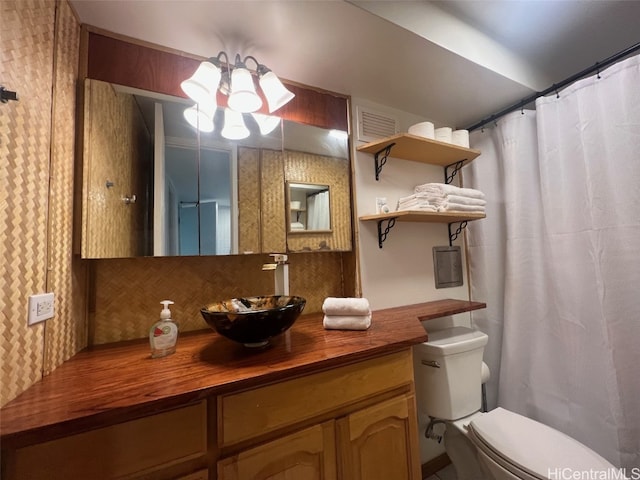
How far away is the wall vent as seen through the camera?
1582mm

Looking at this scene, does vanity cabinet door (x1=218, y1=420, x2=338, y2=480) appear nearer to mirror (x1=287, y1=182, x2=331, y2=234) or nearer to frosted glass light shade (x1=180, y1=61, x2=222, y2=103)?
mirror (x1=287, y1=182, x2=331, y2=234)

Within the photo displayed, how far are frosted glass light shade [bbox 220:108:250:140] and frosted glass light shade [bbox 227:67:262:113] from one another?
10 cm

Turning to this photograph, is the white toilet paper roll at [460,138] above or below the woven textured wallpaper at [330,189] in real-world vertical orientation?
above

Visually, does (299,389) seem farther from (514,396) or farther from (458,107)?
(458,107)

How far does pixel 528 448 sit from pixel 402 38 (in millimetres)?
1806

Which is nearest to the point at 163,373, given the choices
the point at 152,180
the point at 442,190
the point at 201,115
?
the point at 152,180

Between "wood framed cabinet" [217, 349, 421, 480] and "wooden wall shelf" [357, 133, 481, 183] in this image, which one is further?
"wooden wall shelf" [357, 133, 481, 183]

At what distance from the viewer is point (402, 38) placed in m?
1.14

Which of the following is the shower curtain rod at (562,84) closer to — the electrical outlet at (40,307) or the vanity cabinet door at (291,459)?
the vanity cabinet door at (291,459)

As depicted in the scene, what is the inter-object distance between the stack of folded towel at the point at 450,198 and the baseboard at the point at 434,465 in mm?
1519

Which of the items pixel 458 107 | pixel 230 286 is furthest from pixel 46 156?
pixel 458 107

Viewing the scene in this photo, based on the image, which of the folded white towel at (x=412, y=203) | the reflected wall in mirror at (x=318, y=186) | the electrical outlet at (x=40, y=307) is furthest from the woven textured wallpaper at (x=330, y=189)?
the electrical outlet at (x=40, y=307)

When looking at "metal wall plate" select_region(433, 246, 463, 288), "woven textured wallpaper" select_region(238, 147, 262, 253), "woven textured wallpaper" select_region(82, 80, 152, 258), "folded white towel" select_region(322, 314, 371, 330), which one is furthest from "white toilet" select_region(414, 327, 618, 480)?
"woven textured wallpaper" select_region(82, 80, 152, 258)

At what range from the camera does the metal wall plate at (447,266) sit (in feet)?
5.89
